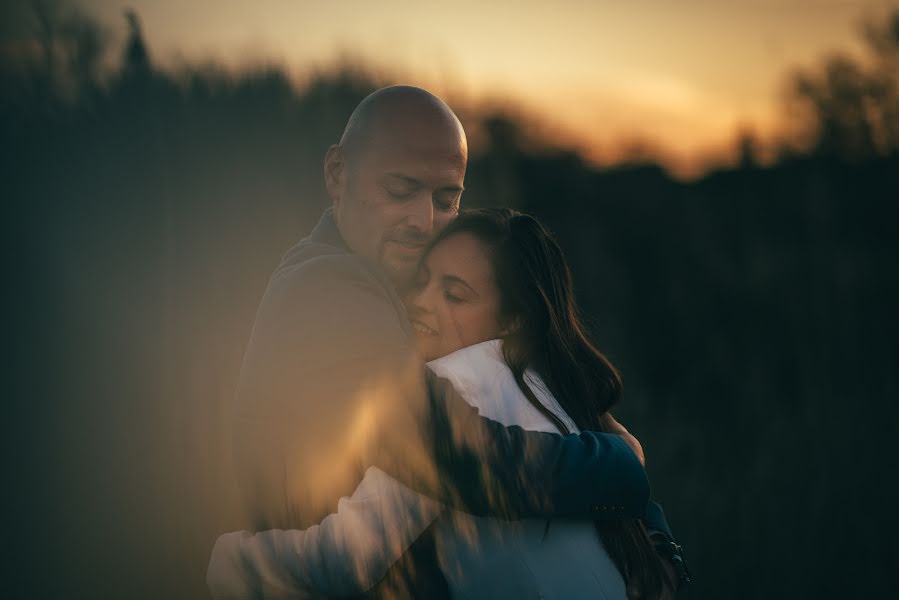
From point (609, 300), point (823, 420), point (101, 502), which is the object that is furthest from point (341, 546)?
point (609, 300)

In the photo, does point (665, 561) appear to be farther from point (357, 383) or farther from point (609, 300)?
point (609, 300)

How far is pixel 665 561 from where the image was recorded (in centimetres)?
232

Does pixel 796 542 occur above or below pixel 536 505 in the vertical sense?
below

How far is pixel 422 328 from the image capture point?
7.68ft

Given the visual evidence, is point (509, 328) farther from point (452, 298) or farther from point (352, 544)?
point (352, 544)

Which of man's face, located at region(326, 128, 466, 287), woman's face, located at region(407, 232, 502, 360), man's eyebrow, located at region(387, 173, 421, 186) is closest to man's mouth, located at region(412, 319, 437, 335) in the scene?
woman's face, located at region(407, 232, 502, 360)

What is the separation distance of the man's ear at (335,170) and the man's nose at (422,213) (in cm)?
24

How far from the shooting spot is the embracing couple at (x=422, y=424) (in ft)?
6.26

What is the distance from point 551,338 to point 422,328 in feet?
1.08

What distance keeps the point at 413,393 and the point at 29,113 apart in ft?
10.8

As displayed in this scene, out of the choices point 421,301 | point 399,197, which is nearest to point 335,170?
point 399,197

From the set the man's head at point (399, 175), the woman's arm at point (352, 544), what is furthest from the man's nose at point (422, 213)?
the woman's arm at point (352, 544)

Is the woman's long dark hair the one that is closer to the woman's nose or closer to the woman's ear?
the woman's ear

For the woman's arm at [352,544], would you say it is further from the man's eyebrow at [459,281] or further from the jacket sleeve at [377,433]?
the man's eyebrow at [459,281]
